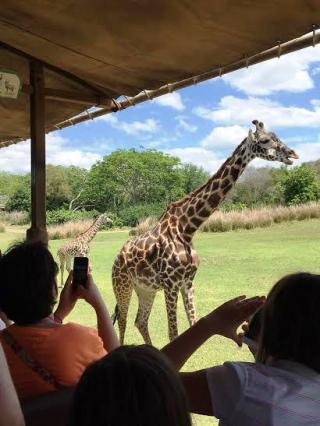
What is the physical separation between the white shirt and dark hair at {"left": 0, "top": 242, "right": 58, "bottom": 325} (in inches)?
18.5

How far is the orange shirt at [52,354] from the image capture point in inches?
47.6

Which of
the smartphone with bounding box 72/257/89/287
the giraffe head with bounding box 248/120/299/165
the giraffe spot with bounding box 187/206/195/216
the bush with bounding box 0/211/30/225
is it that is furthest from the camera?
the bush with bounding box 0/211/30/225

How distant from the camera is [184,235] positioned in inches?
127

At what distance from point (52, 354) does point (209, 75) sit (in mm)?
1638

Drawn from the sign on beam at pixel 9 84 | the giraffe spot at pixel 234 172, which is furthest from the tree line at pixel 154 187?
the sign on beam at pixel 9 84

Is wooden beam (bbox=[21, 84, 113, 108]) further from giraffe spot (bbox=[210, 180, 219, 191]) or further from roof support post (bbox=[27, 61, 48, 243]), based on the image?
giraffe spot (bbox=[210, 180, 219, 191])

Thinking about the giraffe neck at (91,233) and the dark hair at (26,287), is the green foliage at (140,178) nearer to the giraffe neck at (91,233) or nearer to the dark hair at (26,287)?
the giraffe neck at (91,233)

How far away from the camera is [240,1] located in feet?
5.61

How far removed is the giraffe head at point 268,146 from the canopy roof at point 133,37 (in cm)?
69

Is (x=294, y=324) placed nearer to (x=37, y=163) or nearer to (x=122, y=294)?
(x=37, y=163)

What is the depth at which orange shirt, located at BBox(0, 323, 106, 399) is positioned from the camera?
121 centimetres

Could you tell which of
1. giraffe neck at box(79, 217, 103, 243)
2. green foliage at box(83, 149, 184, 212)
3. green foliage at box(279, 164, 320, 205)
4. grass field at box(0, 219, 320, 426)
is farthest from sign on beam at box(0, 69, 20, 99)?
green foliage at box(83, 149, 184, 212)

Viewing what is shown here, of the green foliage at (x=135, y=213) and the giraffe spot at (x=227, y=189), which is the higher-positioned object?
the giraffe spot at (x=227, y=189)

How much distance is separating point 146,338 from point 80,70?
176 cm
